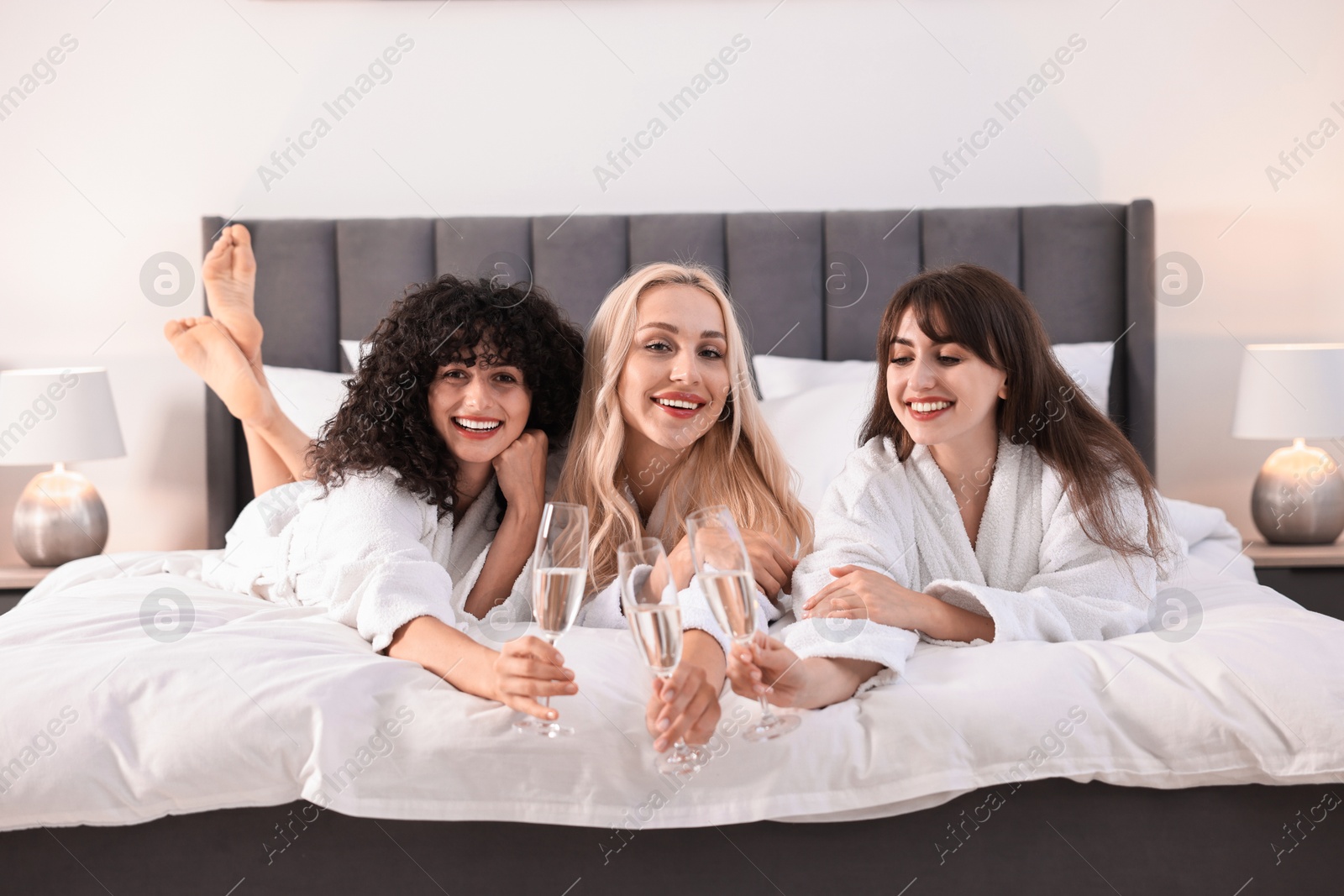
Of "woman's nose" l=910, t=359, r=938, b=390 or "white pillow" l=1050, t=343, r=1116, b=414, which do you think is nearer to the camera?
"woman's nose" l=910, t=359, r=938, b=390

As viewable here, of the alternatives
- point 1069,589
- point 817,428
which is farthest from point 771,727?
point 817,428

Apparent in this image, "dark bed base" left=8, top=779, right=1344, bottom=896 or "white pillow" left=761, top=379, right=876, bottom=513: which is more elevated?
"white pillow" left=761, top=379, right=876, bottom=513

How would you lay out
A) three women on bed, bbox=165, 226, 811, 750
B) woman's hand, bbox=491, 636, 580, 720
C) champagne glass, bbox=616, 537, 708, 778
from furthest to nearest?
three women on bed, bbox=165, 226, 811, 750, woman's hand, bbox=491, 636, 580, 720, champagne glass, bbox=616, 537, 708, 778

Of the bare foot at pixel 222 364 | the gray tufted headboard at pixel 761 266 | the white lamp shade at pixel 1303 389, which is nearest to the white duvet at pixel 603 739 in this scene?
the bare foot at pixel 222 364

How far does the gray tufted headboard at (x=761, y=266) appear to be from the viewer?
108 inches

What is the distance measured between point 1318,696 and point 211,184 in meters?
2.96

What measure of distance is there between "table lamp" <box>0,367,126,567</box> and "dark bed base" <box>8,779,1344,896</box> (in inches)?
64.1

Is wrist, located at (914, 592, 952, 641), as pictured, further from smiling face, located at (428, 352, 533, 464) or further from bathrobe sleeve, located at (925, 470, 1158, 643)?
smiling face, located at (428, 352, 533, 464)

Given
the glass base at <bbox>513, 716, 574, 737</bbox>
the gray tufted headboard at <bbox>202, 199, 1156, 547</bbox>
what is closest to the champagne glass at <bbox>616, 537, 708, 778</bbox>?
the glass base at <bbox>513, 716, 574, 737</bbox>

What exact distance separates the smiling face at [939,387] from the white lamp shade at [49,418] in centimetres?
214

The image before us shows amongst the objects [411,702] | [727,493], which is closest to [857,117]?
[727,493]

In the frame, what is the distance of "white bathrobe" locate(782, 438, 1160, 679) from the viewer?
1402 millimetres

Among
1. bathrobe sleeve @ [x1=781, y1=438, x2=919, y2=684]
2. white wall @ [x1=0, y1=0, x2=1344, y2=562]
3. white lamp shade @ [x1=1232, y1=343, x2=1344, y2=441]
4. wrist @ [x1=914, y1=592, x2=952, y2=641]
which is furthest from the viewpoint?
white wall @ [x1=0, y1=0, x2=1344, y2=562]

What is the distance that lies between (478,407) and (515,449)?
0.10 metres
